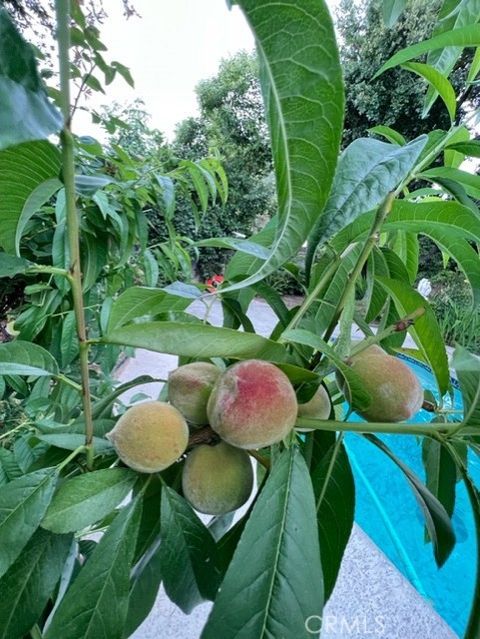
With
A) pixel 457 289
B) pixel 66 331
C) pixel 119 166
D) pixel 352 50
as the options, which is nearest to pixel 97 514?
pixel 66 331

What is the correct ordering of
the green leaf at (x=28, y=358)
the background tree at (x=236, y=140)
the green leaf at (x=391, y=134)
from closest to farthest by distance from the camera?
1. the green leaf at (x=28, y=358)
2. the green leaf at (x=391, y=134)
3. the background tree at (x=236, y=140)

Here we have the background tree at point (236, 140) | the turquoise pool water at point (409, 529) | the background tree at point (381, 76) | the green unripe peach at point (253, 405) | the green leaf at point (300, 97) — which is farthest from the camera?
the background tree at point (236, 140)

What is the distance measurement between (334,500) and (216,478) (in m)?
0.12

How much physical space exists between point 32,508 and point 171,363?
2.97 m

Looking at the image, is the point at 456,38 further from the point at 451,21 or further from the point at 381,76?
the point at 381,76

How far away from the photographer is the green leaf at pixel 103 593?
26cm

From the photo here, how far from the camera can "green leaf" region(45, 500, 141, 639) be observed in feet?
0.85

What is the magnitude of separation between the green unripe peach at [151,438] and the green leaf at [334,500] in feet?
0.42

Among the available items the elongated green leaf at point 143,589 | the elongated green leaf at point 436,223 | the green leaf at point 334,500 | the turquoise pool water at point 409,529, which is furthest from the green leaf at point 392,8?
the turquoise pool water at point 409,529

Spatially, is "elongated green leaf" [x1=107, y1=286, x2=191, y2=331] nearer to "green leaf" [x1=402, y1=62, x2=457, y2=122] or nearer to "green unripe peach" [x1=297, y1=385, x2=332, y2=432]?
"green unripe peach" [x1=297, y1=385, x2=332, y2=432]

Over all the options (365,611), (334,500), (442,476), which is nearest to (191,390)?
(334,500)

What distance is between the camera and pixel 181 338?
24cm

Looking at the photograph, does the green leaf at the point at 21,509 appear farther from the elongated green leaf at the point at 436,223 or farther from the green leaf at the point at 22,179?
the elongated green leaf at the point at 436,223

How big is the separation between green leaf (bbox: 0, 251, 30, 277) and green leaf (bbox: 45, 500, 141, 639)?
7.8 inches
